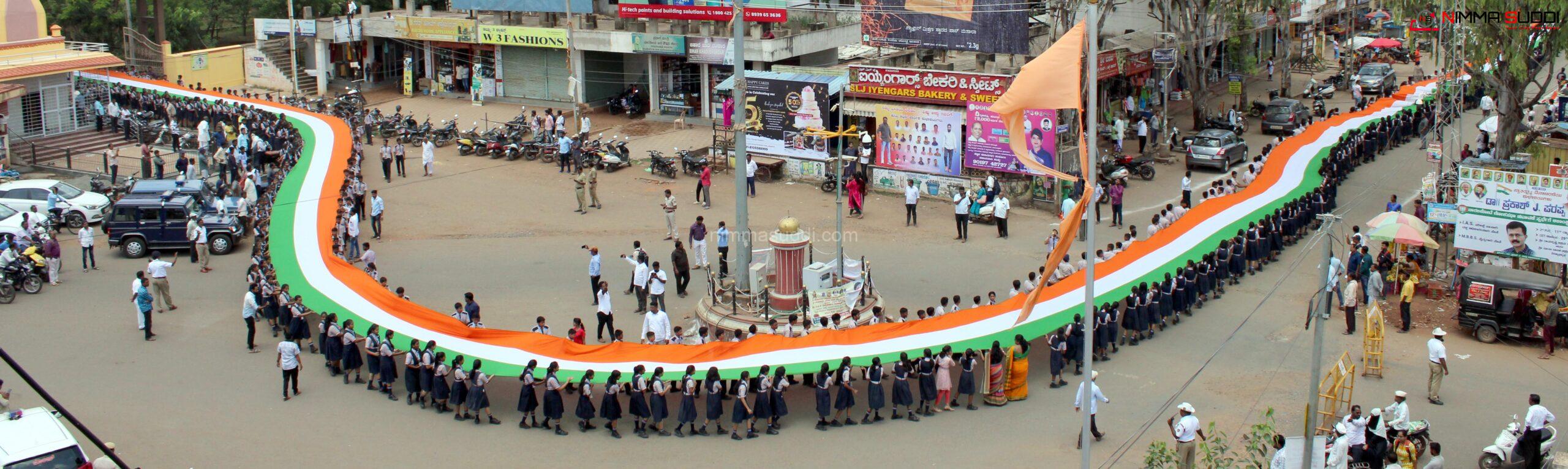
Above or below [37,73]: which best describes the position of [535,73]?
below

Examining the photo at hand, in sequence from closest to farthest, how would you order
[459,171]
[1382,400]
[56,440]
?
[56,440] → [1382,400] → [459,171]

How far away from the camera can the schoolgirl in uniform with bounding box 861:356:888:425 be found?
61.8 feet

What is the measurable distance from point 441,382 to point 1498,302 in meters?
16.0

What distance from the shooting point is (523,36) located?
151 ft

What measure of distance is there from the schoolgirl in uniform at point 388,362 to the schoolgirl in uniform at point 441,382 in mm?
789

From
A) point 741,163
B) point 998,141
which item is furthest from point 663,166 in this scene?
point 741,163

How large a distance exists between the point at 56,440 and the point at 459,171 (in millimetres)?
21642

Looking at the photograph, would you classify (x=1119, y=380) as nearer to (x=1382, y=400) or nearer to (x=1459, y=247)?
(x=1382, y=400)

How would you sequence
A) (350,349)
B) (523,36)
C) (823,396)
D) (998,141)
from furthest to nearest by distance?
(523,36), (998,141), (350,349), (823,396)

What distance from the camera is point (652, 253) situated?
28.6 m

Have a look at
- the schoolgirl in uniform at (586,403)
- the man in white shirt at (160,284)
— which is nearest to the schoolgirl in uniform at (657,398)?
the schoolgirl in uniform at (586,403)

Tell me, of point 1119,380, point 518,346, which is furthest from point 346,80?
point 1119,380

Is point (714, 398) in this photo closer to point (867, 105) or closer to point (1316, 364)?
point (1316, 364)

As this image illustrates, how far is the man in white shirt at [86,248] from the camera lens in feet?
89.0
